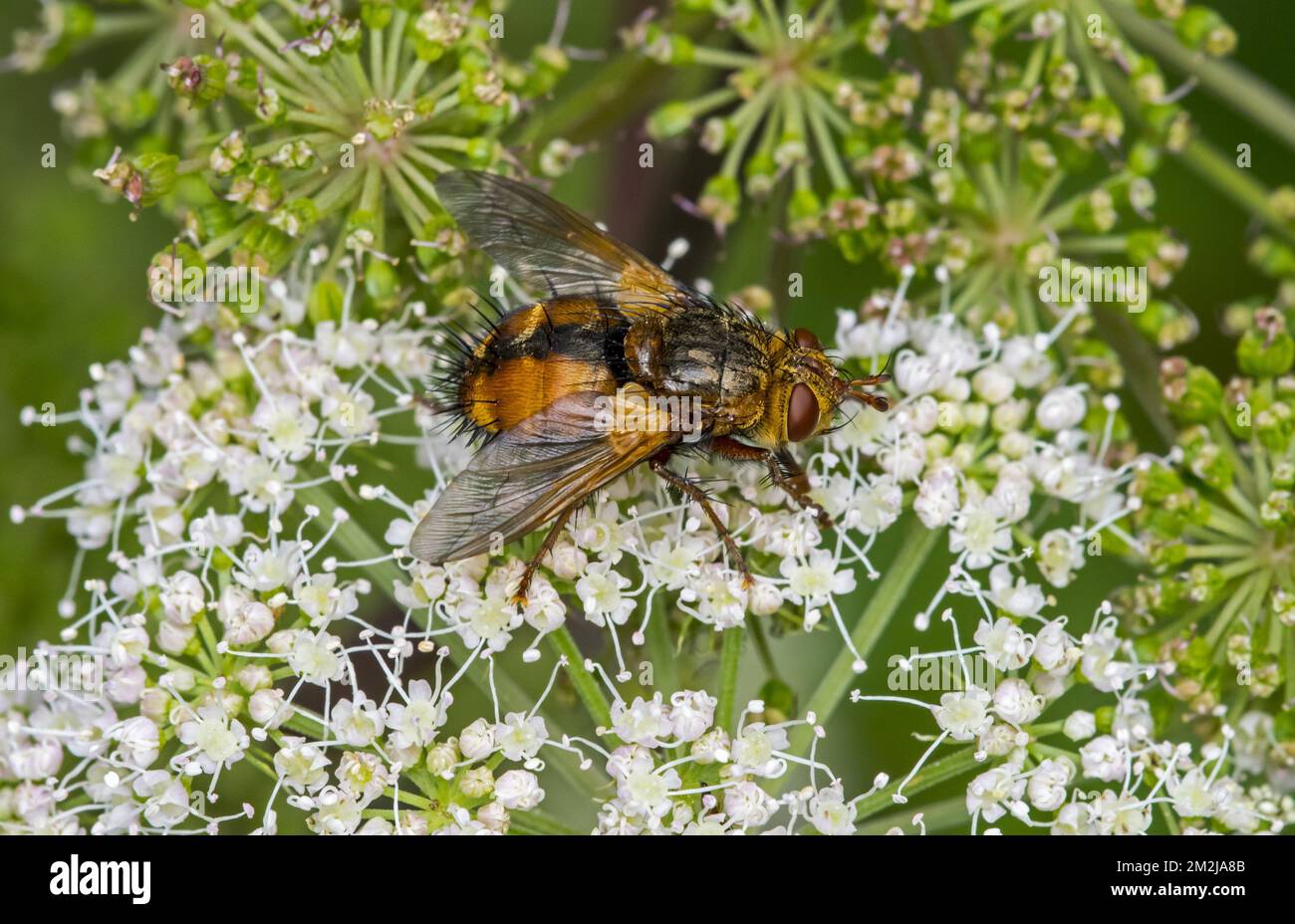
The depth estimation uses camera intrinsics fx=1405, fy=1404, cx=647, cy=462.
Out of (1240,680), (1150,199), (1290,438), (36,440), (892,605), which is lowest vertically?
(1240,680)

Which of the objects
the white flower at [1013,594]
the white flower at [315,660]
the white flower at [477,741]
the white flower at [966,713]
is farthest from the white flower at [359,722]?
the white flower at [1013,594]

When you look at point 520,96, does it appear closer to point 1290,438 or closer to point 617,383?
point 617,383

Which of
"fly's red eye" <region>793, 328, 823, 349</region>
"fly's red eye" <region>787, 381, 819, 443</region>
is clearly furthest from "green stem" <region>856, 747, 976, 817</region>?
"fly's red eye" <region>793, 328, 823, 349</region>

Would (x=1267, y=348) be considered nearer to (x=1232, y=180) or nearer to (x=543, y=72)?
(x=1232, y=180)

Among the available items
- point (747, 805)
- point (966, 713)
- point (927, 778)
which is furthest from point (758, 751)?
point (966, 713)

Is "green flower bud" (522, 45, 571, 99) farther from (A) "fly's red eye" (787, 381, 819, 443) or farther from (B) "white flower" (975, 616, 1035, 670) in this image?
(B) "white flower" (975, 616, 1035, 670)
